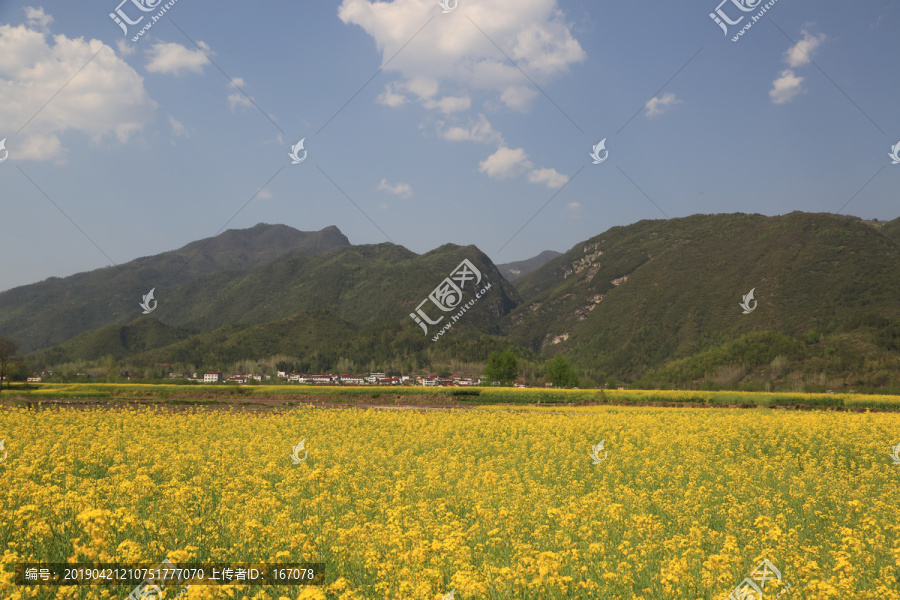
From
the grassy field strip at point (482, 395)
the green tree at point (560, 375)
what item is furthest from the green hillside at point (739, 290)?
the grassy field strip at point (482, 395)

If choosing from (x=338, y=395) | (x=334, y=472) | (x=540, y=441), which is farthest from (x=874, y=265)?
(x=334, y=472)

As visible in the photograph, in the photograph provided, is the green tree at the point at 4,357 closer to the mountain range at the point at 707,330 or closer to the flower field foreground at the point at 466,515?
the mountain range at the point at 707,330

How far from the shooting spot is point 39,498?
22.2ft

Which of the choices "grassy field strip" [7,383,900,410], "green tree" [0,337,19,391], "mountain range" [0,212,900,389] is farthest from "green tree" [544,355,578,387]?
"green tree" [0,337,19,391]

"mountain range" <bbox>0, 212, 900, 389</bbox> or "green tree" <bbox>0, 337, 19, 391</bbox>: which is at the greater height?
"mountain range" <bbox>0, 212, 900, 389</bbox>

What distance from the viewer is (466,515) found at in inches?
310

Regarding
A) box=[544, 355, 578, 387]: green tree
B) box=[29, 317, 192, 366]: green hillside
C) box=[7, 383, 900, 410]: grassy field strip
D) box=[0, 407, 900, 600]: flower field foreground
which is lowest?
box=[0, 407, 900, 600]: flower field foreground

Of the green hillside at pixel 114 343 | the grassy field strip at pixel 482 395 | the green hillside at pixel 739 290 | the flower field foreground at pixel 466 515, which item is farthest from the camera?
the green hillside at pixel 114 343

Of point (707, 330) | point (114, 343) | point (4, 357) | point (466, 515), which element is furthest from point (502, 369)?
point (114, 343)

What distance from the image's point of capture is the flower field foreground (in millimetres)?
5078

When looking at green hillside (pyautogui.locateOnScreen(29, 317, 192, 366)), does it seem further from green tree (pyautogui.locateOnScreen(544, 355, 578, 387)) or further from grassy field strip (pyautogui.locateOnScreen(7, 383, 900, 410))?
green tree (pyautogui.locateOnScreen(544, 355, 578, 387))

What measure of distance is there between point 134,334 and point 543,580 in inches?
7263

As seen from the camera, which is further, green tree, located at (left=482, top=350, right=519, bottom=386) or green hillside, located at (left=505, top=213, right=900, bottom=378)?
green hillside, located at (left=505, top=213, right=900, bottom=378)

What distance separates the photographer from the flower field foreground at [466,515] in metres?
5.08
